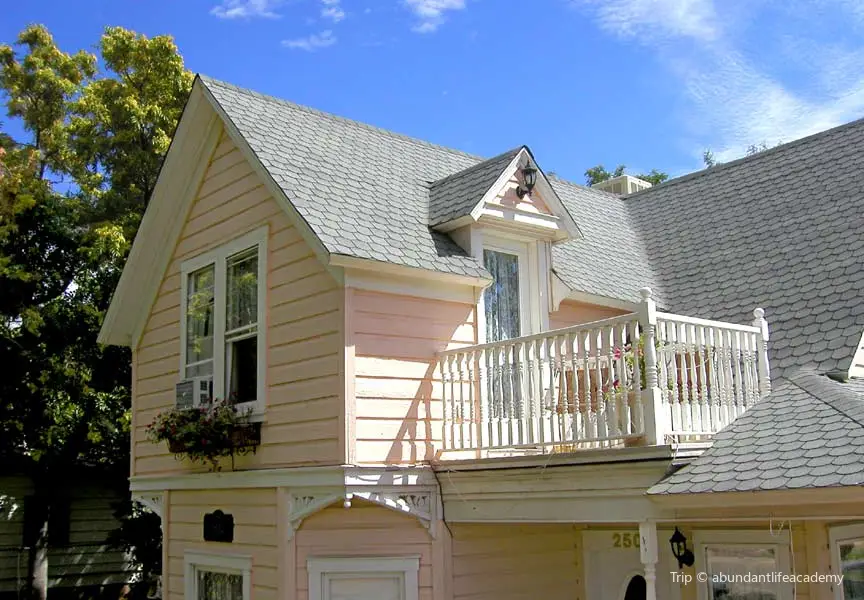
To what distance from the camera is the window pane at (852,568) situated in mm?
8148

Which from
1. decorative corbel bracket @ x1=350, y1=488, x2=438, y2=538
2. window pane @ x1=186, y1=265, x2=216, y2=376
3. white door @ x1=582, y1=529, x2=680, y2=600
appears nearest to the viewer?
decorative corbel bracket @ x1=350, y1=488, x2=438, y2=538

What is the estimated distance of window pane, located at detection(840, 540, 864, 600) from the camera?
26.7ft

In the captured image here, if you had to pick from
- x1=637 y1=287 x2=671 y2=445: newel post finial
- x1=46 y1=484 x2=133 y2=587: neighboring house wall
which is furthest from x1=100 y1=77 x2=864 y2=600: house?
x1=46 y1=484 x2=133 y2=587: neighboring house wall

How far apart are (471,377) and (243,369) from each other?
2807 millimetres

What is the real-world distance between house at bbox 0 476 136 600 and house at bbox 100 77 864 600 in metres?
10.9

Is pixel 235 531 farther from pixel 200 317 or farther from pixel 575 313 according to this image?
pixel 575 313

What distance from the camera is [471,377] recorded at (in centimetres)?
901

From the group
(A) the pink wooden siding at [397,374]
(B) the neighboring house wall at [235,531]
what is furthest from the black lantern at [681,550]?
(B) the neighboring house wall at [235,531]

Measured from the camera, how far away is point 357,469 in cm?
845

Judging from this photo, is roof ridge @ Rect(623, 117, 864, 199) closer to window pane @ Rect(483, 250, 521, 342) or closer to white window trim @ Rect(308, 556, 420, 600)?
window pane @ Rect(483, 250, 521, 342)

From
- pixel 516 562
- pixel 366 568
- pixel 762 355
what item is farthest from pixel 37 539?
pixel 762 355

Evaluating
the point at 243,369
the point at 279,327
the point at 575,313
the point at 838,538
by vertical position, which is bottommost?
the point at 838,538

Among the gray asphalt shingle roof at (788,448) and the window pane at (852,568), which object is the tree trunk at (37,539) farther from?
the window pane at (852,568)

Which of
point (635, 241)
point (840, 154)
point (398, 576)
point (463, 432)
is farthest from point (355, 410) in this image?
point (840, 154)
